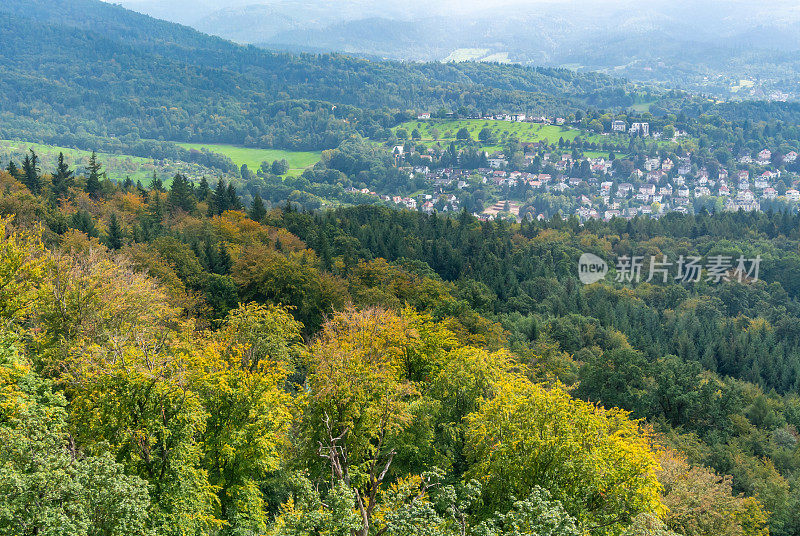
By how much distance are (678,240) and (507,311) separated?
61.8m

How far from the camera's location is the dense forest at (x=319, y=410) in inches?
770

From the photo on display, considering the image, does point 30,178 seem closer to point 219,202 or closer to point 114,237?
point 219,202

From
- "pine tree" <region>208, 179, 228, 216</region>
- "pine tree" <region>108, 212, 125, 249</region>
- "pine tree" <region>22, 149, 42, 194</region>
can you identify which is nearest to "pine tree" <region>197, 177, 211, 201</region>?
"pine tree" <region>208, 179, 228, 216</region>

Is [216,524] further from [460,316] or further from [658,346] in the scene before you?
[658,346]

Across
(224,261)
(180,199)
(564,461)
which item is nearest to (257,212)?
(180,199)

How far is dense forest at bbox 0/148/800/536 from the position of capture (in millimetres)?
19547

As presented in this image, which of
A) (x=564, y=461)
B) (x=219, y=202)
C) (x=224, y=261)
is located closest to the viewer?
(x=564, y=461)

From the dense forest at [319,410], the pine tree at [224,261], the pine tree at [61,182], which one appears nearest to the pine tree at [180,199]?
the dense forest at [319,410]

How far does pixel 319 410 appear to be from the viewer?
28234 mm

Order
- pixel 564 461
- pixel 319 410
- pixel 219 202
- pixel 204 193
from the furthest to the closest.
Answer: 1. pixel 204 193
2. pixel 219 202
3. pixel 319 410
4. pixel 564 461

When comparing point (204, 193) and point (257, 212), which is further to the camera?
point (204, 193)

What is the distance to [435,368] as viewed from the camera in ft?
123

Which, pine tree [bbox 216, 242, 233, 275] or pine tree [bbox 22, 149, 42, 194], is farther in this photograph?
pine tree [bbox 22, 149, 42, 194]

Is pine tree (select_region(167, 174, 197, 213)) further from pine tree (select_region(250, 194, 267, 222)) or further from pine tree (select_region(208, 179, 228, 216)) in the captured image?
pine tree (select_region(250, 194, 267, 222))
